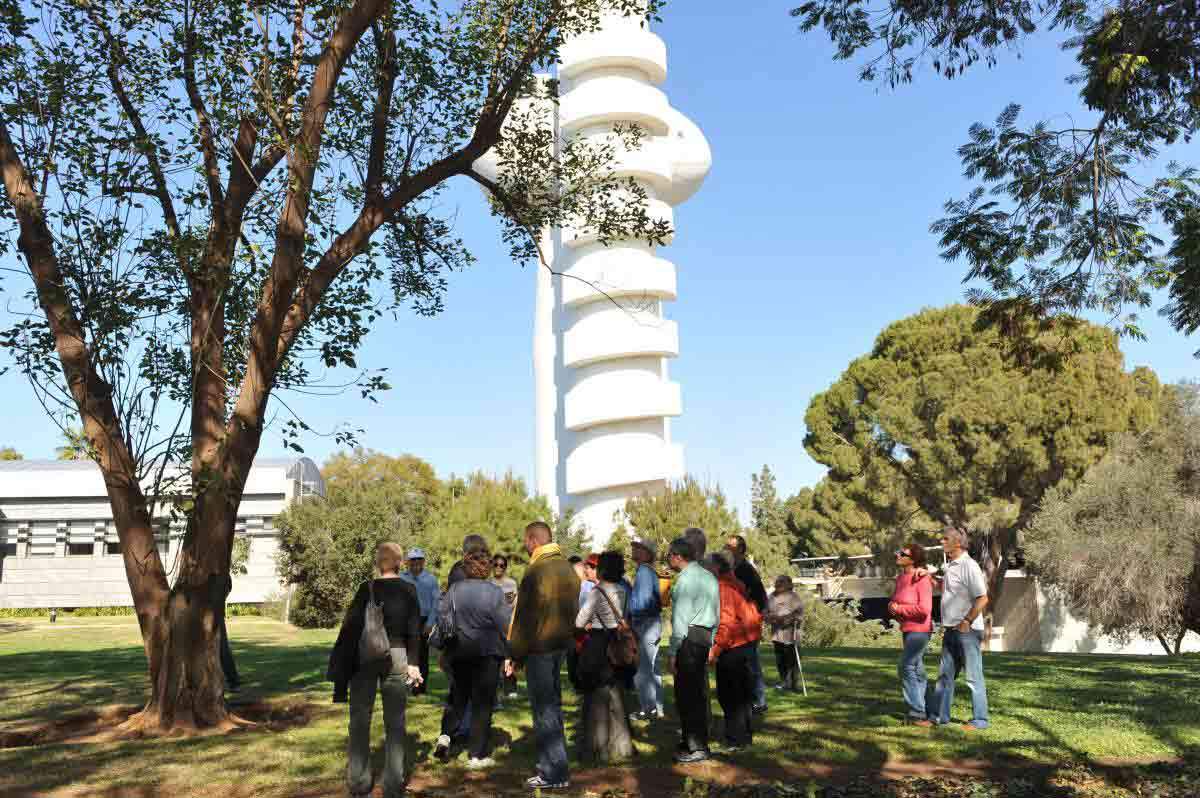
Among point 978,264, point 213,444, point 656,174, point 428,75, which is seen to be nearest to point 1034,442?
point 656,174

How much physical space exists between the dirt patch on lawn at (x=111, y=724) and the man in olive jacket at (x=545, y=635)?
11.7ft

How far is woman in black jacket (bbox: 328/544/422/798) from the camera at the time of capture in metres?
6.55

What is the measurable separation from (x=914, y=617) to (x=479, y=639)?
3899 mm

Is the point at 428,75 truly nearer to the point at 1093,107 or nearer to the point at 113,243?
the point at 113,243

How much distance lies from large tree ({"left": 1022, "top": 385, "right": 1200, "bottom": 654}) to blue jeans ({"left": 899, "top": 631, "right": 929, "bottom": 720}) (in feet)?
70.6

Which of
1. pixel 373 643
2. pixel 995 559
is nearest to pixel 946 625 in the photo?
pixel 373 643

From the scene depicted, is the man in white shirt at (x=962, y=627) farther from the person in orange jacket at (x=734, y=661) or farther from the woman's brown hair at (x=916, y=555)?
the person in orange jacket at (x=734, y=661)

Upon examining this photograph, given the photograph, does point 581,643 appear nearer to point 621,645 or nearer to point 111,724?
point 621,645

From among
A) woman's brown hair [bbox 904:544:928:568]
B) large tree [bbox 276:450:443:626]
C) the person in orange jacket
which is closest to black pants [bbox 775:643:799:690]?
woman's brown hair [bbox 904:544:928:568]

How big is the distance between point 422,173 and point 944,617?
734cm

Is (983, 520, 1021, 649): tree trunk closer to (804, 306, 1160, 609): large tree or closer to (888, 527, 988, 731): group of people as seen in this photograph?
(804, 306, 1160, 609): large tree

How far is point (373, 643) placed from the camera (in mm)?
6500

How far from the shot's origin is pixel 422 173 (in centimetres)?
1156

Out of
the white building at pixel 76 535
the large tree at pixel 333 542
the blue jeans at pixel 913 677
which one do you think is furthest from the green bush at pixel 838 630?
the white building at pixel 76 535
